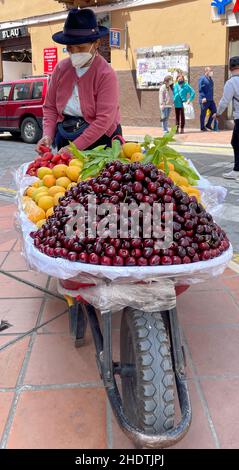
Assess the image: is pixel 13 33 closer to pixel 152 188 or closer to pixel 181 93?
pixel 181 93

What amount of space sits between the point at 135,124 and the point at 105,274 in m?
14.8

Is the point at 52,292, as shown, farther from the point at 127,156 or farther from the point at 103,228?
the point at 103,228

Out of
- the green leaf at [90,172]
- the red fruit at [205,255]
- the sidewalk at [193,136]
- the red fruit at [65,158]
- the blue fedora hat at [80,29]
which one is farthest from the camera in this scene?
the sidewalk at [193,136]

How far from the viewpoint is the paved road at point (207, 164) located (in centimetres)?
515

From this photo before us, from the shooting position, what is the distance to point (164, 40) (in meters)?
14.6

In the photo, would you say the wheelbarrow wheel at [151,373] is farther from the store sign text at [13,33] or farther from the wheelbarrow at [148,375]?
the store sign text at [13,33]

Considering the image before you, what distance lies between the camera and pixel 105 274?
1.82m

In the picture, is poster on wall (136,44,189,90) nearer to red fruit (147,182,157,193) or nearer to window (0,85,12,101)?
window (0,85,12,101)

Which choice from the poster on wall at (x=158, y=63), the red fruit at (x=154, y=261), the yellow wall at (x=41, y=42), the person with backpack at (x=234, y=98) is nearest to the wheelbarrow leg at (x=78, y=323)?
the red fruit at (x=154, y=261)

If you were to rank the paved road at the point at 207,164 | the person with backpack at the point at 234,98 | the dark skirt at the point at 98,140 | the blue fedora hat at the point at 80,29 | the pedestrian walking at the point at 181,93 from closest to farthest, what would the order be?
the blue fedora hat at the point at 80,29
the dark skirt at the point at 98,140
the paved road at the point at 207,164
the person with backpack at the point at 234,98
the pedestrian walking at the point at 181,93

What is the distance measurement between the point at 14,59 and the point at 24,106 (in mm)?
9580

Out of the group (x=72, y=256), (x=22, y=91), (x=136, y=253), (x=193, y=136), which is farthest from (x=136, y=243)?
(x=193, y=136)

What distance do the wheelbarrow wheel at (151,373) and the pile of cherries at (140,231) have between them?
0.27m

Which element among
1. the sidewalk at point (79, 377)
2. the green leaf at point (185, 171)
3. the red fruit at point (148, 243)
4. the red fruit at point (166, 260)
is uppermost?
the green leaf at point (185, 171)
